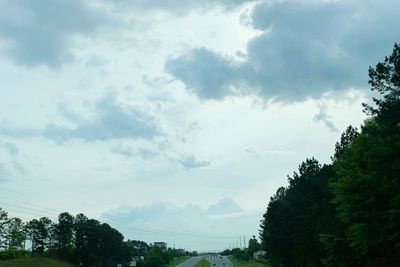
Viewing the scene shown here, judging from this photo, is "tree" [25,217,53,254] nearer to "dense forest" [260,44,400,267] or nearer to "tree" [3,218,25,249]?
"tree" [3,218,25,249]

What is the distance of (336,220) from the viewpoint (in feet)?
198

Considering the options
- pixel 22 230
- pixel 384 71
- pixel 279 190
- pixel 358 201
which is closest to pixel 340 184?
pixel 358 201

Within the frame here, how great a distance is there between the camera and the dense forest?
118 ft

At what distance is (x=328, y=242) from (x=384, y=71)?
23.6 metres

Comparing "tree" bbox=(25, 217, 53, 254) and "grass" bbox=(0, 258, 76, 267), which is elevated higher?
"tree" bbox=(25, 217, 53, 254)

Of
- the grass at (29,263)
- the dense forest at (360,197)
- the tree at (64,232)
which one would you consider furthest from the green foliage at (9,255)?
the dense forest at (360,197)

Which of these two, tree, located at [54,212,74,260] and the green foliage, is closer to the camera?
the green foliage

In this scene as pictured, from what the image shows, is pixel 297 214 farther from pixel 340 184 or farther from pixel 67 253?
pixel 67 253

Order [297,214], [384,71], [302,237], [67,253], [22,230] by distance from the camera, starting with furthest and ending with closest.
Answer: [67,253] < [22,230] < [297,214] < [302,237] < [384,71]

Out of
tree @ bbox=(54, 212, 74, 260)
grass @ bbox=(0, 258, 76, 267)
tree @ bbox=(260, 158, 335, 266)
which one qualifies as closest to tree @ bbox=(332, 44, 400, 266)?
tree @ bbox=(260, 158, 335, 266)

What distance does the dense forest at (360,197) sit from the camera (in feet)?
118

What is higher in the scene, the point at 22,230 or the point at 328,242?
the point at 22,230

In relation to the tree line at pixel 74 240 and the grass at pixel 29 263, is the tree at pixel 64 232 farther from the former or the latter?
the grass at pixel 29 263

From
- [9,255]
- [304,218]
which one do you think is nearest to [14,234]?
[9,255]
